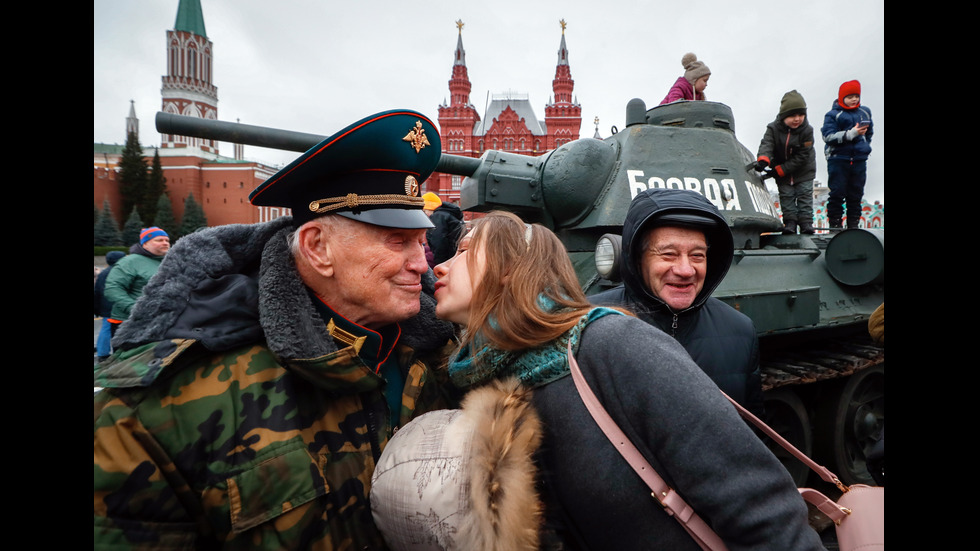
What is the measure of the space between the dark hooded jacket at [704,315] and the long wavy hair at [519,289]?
2.82 ft

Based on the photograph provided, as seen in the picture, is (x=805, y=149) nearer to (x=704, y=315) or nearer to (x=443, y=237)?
(x=443, y=237)

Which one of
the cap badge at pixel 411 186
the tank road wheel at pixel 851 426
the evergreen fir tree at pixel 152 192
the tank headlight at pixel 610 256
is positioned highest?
the evergreen fir tree at pixel 152 192

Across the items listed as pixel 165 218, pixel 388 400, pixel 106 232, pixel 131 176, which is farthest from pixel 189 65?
pixel 388 400

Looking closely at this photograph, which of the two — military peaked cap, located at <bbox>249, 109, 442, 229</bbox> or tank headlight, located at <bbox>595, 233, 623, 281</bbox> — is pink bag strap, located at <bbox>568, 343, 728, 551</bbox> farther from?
tank headlight, located at <bbox>595, 233, 623, 281</bbox>

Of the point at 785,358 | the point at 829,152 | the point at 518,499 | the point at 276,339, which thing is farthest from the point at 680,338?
the point at 829,152

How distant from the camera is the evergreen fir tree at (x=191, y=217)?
42.2 m

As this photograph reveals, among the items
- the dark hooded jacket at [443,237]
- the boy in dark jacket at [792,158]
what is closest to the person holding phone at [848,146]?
the boy in dark jacket at [792,158]

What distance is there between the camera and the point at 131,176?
1756 inches

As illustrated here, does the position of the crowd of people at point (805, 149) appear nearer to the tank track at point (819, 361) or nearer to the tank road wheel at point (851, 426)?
the tank track at point (819, 361)

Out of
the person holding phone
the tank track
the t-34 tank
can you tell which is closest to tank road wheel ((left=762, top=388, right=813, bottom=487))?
the t-34 tank

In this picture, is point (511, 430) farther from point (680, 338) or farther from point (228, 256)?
point (680, 338)

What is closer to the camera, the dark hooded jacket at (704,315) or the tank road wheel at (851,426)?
the dark hooded jacket at (704,315)

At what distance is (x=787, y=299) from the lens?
388 cm

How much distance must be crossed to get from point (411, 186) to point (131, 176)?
5277cm
